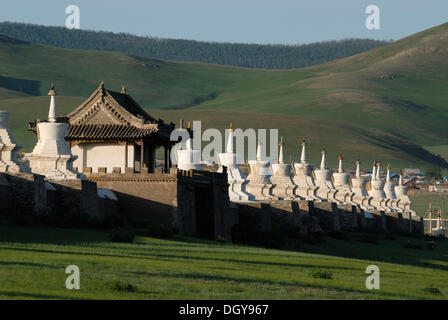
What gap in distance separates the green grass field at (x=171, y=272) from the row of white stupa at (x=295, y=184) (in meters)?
21.3

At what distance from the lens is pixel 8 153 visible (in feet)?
159

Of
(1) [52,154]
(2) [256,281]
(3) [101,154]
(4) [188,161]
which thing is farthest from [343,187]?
(2) [256,281]

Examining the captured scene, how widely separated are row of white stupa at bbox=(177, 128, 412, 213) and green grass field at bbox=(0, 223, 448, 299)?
21.3 metres

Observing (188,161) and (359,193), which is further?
(359,193)

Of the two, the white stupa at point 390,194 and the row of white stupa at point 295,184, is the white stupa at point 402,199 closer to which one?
the row of white stupa at point 295,184

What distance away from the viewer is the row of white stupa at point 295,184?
70.5m

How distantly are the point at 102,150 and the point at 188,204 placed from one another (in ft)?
26.9

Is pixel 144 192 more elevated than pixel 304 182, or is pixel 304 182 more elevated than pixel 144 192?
pixel 304 182

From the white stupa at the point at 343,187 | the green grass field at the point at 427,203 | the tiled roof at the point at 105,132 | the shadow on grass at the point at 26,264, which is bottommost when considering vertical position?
the green grass field at the point at 427,203

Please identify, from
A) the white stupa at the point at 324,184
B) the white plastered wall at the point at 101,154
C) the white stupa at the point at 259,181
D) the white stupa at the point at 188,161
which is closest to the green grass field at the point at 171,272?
the white stupa at the point at 188,161

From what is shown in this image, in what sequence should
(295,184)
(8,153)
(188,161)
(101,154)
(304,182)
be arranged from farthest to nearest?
(304,182)
(295,184)
(101,154)
(188,161)
(8,153)

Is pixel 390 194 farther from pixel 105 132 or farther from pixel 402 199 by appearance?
pixel 105 132

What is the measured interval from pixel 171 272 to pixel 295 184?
51381 mm
